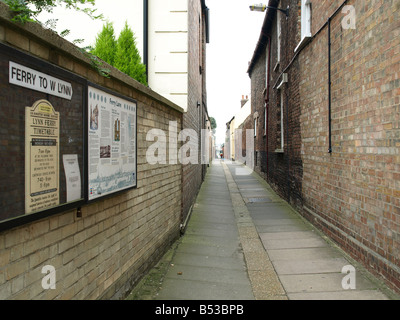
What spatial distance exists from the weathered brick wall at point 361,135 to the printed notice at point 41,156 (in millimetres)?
3484

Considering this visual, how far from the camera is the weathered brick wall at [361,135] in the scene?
391 centimetres

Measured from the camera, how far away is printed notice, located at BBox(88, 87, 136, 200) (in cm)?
283

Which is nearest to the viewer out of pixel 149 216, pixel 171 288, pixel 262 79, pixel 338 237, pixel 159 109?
pixel 171 288

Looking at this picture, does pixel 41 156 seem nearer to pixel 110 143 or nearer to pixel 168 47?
pixel 110 143

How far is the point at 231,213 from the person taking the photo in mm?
8906

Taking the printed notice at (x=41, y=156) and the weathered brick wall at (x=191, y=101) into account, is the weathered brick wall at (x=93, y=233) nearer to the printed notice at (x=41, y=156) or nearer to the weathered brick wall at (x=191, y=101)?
the printed notice at (x=41, y=156)

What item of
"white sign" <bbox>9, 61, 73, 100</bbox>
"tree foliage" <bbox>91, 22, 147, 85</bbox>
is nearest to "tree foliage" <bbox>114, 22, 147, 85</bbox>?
"tree foliage" <bbox>91, 22, 147, 85</bbox>

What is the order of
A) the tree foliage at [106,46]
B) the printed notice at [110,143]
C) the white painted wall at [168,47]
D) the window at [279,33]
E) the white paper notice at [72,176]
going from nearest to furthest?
1. the white paper notice at [72,176]
2. the printed notice at [110,143]
3. the tree foliage at [106,46]
4. the white painted wall at [168,47]
5. the window at [279,33]

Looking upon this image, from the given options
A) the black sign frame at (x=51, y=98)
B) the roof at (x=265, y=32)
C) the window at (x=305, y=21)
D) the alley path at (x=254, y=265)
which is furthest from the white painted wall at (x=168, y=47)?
the roof at (x=265, y=32)

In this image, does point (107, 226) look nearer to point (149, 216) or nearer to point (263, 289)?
point (149, 216)

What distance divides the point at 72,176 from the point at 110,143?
714mm

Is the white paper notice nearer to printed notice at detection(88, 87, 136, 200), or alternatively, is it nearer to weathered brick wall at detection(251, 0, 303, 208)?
printed notice at detection(88, 87, 136, 200)

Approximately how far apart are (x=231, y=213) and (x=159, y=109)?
4543mm

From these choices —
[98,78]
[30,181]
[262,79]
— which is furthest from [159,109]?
[262,79]
